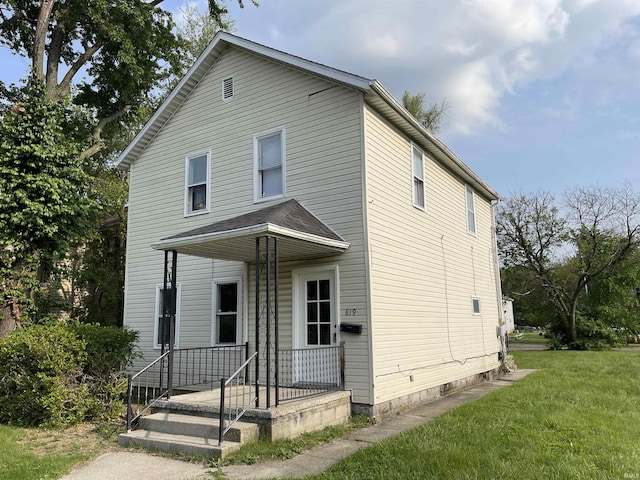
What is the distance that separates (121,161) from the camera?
12.1m

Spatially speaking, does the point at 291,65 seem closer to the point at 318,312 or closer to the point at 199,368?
the point at 318,312

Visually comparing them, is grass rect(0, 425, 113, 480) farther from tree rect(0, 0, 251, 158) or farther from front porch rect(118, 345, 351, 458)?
tree rect(0, 0, 251, 158)

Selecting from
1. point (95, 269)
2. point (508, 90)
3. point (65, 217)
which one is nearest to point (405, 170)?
point (508, 90)

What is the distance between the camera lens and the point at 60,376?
7789 mm

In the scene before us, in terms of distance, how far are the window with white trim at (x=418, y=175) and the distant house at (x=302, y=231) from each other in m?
0.05

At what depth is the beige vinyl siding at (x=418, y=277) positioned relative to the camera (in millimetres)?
8430

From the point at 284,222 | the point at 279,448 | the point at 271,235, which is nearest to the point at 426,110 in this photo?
the point at 284,222

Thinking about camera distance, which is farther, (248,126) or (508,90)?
(508,90)

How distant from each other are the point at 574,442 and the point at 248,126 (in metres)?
8.10

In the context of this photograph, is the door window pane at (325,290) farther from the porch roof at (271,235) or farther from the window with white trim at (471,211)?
the window with white trim at (471,211)

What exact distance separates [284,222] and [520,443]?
439cm

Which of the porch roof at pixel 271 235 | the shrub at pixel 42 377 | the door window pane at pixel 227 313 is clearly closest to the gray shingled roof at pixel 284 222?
the porch roof at pixel 271 235

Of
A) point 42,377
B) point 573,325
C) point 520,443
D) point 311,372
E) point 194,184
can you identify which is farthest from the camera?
Result: point 573,325

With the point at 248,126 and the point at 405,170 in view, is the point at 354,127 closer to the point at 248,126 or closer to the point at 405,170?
the point at 405,170
